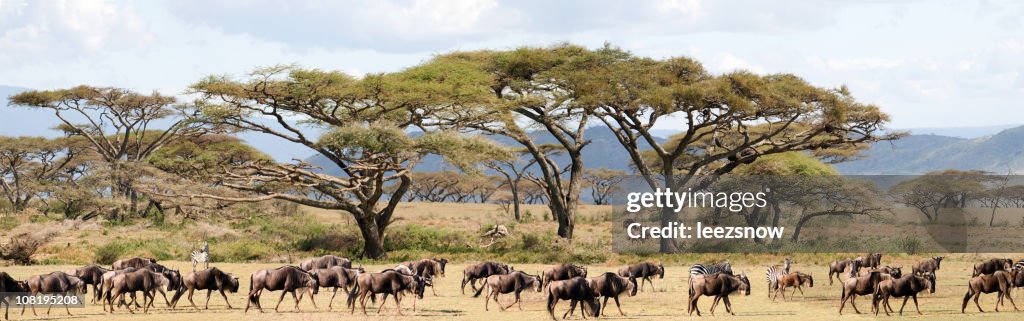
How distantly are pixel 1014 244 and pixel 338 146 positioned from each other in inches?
1249

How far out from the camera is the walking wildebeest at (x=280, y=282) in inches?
824

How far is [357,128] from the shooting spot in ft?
114

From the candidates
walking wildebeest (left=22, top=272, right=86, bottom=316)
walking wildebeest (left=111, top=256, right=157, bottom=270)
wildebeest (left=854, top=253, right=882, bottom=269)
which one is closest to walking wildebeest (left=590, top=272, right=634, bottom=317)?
walking wildebeest (left=22, top=272, right=86, bottom=316)

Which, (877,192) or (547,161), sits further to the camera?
(877,192)

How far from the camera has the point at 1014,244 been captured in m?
49.2

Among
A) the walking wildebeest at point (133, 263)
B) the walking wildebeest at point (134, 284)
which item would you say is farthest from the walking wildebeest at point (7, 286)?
the walking wildebeest at point (133, 263)

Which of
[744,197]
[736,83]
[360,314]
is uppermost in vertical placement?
[736,83]

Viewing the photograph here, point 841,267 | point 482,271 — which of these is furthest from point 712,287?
point 841,267

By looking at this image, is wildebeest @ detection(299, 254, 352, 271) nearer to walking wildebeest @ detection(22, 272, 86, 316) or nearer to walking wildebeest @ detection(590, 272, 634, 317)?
walking wildebeest @ detection(22, 272, 86, 316)

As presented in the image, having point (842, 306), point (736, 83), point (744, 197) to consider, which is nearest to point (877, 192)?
point (744, 197)

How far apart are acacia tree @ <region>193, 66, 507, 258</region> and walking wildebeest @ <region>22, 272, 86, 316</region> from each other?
492 inches

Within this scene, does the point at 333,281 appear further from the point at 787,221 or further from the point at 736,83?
the point at 787,221

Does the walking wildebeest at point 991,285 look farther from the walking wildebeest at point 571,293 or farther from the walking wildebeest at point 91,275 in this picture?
the walking wildebeest at point 91,275

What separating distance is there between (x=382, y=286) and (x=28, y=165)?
185ft
